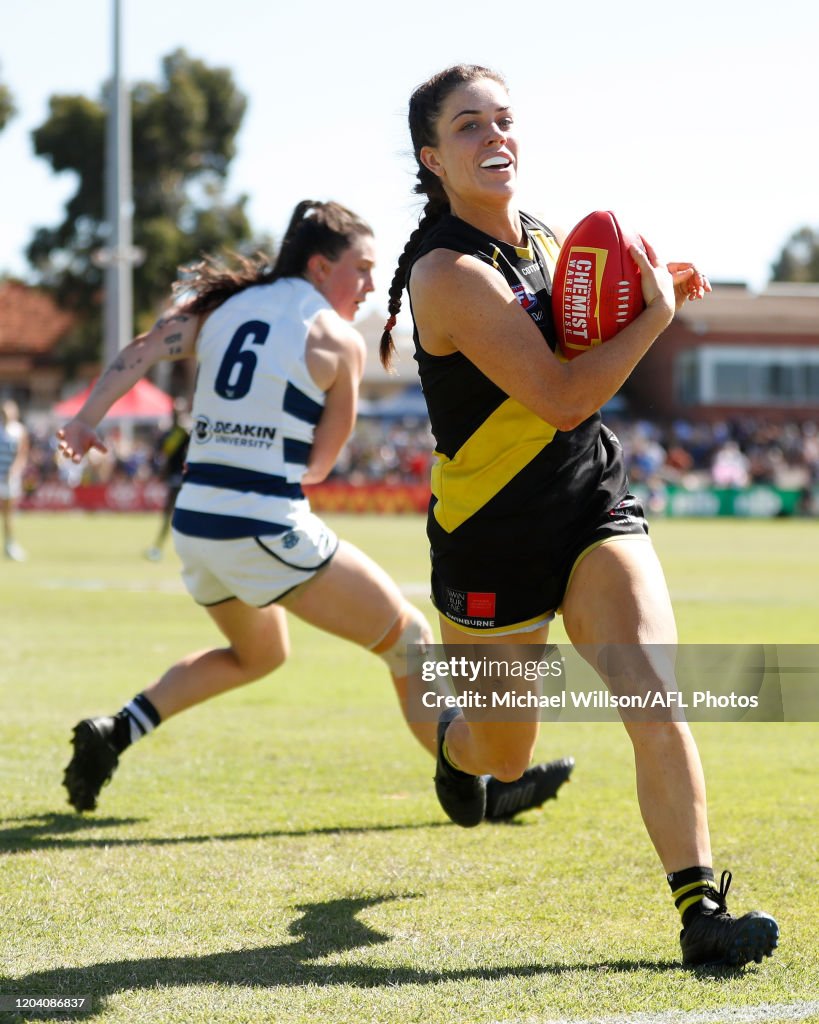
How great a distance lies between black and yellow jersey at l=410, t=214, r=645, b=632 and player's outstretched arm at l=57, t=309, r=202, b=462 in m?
1.64

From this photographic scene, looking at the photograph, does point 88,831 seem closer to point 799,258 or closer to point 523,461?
point 523,461

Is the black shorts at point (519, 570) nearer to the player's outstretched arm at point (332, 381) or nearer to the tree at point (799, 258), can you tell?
the player's outstretched arm at point (332, 381)

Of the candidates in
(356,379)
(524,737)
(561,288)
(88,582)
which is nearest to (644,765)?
(524,737)

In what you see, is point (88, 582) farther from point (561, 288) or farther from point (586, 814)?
point (561, 288)

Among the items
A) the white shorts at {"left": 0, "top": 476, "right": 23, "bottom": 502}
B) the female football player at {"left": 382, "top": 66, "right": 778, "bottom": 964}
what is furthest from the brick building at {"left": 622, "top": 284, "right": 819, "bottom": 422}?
the female football player at {"left": 382, "top": 66, "right": 778, "bottom": 964}

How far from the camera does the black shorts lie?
3754 millimetres

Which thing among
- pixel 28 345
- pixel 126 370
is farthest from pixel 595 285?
pixel 28 345

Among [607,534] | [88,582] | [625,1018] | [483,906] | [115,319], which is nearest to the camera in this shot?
[625,1018]

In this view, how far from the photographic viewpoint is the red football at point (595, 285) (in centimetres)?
367

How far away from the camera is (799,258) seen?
355ft

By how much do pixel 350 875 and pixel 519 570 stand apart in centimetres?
126

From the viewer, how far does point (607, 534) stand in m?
3.73

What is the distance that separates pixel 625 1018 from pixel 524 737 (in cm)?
111

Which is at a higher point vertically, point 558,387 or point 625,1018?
point 558,387
